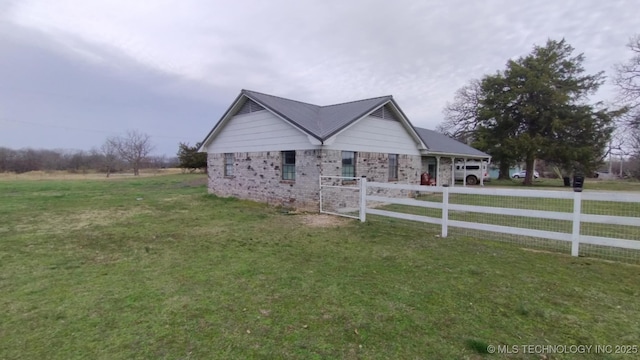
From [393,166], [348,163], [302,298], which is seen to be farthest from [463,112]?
[302,298]

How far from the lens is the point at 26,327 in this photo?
3.11 meters

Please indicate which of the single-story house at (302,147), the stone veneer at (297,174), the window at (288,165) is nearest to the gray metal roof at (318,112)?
the single-story house at (302,147)

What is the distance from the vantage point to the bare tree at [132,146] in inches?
1767

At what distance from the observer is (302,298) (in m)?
3.79

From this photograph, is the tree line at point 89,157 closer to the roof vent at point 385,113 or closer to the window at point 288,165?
the window at point 288,165

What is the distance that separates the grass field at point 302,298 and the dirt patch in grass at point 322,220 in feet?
4.71

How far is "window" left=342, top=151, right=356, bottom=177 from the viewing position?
37.1 ft

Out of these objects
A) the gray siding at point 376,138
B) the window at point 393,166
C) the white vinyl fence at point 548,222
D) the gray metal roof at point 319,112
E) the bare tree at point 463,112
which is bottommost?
the white vinyl fence at point 548,222

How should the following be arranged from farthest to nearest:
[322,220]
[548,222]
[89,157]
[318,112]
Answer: [89,157] → [318,112] → [322,220] → [548,222]

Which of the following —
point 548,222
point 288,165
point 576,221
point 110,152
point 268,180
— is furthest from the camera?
point 110,152

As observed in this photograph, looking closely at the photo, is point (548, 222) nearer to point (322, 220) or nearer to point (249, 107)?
point (322, 220)

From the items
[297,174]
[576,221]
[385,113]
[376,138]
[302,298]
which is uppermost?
[385,113]

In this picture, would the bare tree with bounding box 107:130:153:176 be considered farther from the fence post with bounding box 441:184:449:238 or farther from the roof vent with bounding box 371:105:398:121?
the fence post with bounding box 441:184:449:238

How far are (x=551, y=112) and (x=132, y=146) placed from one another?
165 ft
